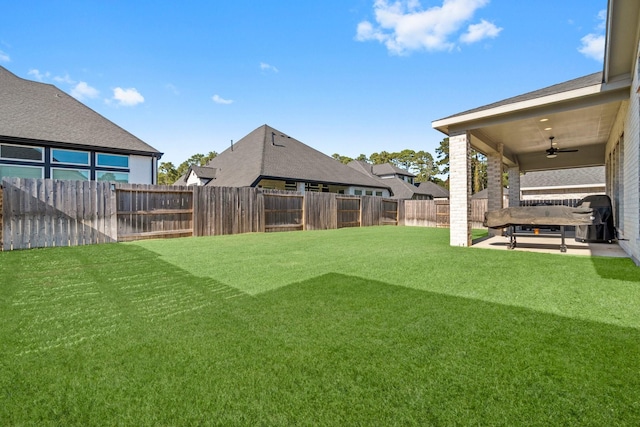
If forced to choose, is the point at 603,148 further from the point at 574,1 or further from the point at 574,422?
the point at 574,422

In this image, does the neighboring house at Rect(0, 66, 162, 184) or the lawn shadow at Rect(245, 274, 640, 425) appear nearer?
the lawn shadow at Rect(245, 274, 640, 425)

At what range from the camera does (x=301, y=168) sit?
19.8 m

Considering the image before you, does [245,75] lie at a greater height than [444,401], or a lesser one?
greater

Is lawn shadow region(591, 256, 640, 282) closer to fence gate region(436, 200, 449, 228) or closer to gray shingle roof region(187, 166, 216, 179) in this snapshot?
fence gate region(436, 200, 449, 228)

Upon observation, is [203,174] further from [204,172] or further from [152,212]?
[152,212]

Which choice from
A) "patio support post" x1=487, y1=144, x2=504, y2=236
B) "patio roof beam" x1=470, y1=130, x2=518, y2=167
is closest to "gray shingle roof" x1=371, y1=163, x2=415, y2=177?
"patio roof beam" x1=470, y1=130, x2=518, y2=167

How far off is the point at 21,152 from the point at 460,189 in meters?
15.9

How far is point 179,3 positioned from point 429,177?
47.1 m

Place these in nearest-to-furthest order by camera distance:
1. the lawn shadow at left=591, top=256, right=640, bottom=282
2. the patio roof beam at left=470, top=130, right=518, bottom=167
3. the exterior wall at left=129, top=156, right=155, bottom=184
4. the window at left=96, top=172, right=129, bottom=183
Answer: the lawn shadow at left=591, top=256, right=640, bottom=282, the patio roof beam at left=470, top=130, right=518, bottom=167, the window at left=96, top=172, right=129, bottom=183, the exterior wall at left=129, top=156, right=155, bottom=184

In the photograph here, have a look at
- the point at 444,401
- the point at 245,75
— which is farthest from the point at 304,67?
the point at 444,401

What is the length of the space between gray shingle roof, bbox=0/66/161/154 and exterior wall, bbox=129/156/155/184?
1.56ft

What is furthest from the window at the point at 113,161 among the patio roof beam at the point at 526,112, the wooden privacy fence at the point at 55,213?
the patio roof beam at the point at 526,112

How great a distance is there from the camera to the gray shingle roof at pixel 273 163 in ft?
58.4

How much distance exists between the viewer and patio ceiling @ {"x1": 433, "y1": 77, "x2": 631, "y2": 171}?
595 centimetres
